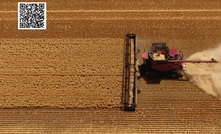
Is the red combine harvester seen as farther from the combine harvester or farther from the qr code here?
the qr code

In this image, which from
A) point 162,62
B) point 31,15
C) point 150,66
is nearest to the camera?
point 162,62

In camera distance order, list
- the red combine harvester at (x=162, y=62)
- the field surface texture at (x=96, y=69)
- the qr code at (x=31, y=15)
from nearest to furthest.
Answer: the field surface texture at (x=96, y=69) → the red combine harvester at (x=162, y=62) → the qr code at (x=31, y=15)

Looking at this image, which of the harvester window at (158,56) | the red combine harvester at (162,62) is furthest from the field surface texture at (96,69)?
the harvester window at (158,56)

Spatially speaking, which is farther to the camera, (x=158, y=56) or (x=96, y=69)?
(x=96, y=69)

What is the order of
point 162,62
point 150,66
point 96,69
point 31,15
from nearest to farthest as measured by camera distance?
point 162,62
point 150,66
point 96,69
point 31,15

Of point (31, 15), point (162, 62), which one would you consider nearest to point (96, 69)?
point (162, 62)

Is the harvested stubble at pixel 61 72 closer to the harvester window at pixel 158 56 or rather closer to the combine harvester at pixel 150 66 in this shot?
the combine harvester at pixel 150 66

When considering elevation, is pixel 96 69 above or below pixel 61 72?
above

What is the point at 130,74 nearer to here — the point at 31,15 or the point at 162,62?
the point at 162,62

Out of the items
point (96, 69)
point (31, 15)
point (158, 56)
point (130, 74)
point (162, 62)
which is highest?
point (31, 15)
